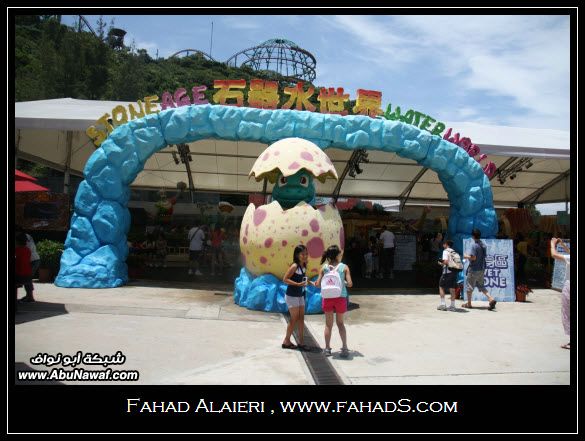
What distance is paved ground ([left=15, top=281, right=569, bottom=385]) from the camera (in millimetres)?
5105

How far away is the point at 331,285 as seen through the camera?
19.0 ft

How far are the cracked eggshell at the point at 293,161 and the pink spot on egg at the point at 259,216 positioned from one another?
1.81 ft

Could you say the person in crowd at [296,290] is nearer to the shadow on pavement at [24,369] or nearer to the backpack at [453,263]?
the shadow on pavement at [24,369]

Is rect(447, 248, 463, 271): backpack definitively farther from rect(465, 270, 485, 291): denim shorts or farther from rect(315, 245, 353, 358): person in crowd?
rect(315, 245, 353, 358): person in crowd

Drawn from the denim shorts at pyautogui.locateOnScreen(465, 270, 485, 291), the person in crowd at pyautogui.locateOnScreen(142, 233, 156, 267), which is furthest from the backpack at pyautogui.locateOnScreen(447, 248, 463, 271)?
the person in crowd at pyautogui.locateOnScreen(142, 233, 156, 267)

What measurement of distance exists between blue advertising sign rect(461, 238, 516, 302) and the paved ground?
24.8 inches

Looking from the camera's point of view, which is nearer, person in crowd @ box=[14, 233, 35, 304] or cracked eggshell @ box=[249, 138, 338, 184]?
person in crowd @ box=[14, 233, 35, 304]

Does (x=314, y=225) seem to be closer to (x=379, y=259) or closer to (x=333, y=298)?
(x=333, y=298)

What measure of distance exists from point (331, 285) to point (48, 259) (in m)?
7.85

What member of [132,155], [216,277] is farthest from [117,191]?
[216,277]

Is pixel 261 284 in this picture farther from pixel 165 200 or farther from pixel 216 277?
pixel 165 200

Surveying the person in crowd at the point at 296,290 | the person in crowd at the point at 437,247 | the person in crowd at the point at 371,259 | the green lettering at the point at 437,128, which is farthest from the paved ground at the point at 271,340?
the person in crowd at the point at 437,247

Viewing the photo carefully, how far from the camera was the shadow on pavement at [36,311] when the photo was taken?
7.07 m

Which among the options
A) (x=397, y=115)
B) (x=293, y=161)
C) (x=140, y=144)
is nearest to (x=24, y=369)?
(x=293, y=161)
